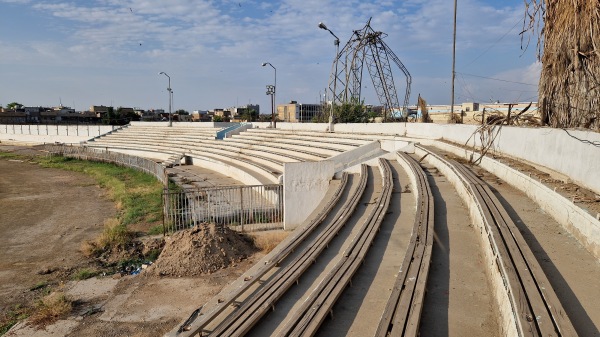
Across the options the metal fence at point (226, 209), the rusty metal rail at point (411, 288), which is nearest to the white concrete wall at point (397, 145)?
the metal fence at point (226, 209)

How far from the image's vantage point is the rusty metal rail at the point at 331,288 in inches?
150

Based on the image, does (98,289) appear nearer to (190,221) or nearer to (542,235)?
(190,221)

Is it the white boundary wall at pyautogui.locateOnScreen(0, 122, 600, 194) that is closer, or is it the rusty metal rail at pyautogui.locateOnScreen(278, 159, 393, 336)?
the rusty metal rail at pyautogui.locateOnScreen(278, 159, 393, 336)

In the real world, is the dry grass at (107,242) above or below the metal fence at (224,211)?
below

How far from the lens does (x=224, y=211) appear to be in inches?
468

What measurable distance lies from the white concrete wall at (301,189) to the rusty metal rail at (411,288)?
6.14m

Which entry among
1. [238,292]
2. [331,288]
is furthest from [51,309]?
[331,288]

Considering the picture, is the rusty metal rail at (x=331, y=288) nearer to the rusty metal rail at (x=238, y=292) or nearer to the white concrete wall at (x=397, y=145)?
the rusty metal rail at (x=238, y=292)

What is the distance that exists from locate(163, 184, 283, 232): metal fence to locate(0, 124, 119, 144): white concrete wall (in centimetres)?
4626

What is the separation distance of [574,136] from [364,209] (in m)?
4.29

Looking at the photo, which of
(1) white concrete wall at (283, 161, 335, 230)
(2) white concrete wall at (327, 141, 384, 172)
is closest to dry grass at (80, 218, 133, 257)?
(1) white concrete wall at (283, 161, 335, 230)

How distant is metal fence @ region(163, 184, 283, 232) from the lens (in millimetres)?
11641

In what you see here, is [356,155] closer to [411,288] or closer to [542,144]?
[542,144]

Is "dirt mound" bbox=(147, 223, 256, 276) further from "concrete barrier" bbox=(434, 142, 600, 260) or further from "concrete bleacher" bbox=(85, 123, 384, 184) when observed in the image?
"concrete barrier" bbox=(434, 142, 600, 260)
